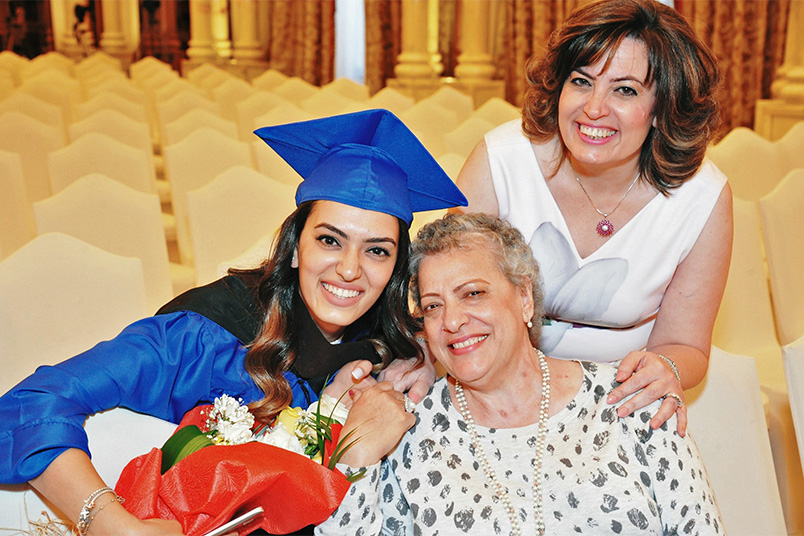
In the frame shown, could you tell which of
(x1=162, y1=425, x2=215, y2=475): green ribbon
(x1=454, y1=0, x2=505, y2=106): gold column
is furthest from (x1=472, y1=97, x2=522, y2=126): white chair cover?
(x1=162, y1=425, x2=215, y2=475): green ribbon

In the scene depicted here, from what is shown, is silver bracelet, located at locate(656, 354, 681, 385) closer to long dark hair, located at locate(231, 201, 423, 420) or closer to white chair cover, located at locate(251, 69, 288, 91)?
long dark hair, located at locate(231, 201, 423, 420)

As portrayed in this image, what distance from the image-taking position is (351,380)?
6.13 ft

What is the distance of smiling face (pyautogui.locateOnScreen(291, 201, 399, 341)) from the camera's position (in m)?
1.79

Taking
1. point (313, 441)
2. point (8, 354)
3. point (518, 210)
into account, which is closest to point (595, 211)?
point (518, 210)

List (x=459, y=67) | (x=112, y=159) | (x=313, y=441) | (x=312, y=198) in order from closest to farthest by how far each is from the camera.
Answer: (x=313, y=441)
(x=312, y=198)
(x=112, y=159)
(x=459, y=67)

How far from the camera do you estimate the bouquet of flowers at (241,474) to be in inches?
53.7

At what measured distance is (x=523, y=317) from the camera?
1862 mm

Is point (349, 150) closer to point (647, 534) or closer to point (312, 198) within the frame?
point (312, 198)

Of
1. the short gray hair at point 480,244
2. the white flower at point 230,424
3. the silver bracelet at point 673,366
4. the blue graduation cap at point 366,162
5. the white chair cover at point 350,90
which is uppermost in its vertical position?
the blue graduation cap at point 366,162

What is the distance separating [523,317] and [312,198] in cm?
53

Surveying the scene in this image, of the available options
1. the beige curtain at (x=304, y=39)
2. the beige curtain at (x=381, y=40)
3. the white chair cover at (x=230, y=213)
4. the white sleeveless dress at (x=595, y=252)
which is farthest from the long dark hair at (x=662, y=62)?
the beige curtain at (x=304, y=39)

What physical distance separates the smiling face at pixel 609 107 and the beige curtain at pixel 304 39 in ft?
31.7

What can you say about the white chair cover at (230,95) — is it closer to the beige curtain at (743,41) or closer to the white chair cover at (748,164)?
the beige curtain at (743,41)

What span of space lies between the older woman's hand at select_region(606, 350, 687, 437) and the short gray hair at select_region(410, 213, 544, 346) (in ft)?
0.83
